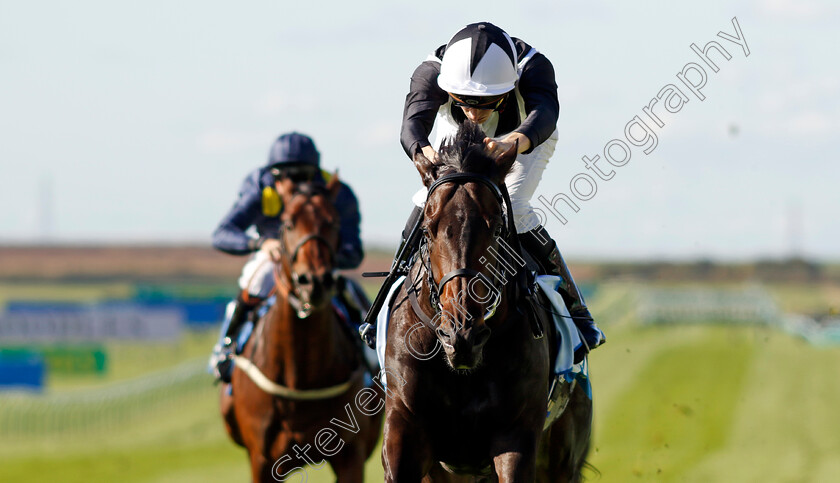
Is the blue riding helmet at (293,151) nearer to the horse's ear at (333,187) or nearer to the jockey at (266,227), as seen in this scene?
the jockey at (266,227)

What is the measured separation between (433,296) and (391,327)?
571 mm

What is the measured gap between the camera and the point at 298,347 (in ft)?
28.1

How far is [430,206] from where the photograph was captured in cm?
521

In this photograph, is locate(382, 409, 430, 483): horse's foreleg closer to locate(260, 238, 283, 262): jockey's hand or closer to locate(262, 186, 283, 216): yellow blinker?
locate(260, 238, 283, 262): jockey's hand

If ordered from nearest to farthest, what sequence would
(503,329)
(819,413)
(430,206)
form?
(430,206), (503,329), (819,413)

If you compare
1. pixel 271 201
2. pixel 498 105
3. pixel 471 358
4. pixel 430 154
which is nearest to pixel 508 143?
pixel 430 154

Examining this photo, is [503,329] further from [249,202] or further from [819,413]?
[819,413]

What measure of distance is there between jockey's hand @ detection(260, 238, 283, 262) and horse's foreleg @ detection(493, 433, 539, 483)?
343 cm

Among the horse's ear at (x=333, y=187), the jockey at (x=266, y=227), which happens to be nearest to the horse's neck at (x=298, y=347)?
the jockey at (x=266, y=227)

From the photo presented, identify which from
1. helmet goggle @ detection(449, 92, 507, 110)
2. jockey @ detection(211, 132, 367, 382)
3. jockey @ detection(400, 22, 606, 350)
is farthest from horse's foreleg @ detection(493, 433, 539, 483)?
jockey @ detection(211, 132, 367, 382)

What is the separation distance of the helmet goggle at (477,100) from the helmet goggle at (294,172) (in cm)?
372

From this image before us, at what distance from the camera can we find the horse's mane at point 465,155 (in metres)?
5.34

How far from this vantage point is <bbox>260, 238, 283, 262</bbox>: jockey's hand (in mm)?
8555

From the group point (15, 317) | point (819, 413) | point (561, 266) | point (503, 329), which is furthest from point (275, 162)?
point (15, 317)
